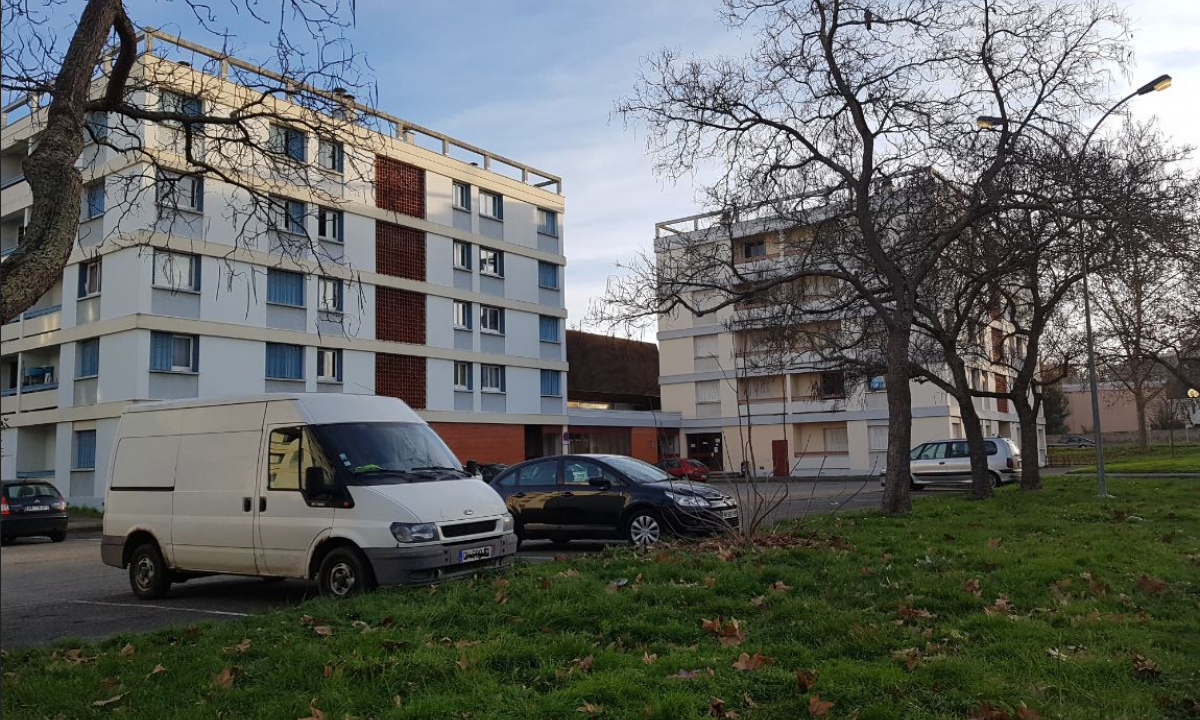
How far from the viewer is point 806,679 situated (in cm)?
523

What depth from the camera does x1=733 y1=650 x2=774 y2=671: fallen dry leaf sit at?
219 inches

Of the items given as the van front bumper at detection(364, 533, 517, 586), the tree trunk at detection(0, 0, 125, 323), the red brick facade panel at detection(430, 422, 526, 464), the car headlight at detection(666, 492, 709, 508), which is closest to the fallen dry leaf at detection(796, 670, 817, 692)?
the van front bumper at detection(364, 533, 517, 586)

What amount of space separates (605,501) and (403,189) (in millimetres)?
26556

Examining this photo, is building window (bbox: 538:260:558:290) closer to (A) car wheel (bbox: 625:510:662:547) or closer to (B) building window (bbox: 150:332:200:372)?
(B) building window (bbox: 150:332:200:372)

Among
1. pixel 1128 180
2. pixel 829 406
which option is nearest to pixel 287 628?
pixel 1128 180

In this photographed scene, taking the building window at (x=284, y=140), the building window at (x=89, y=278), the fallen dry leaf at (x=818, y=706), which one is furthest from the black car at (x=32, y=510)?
the fallen dry leaf at (x=818, y=706)

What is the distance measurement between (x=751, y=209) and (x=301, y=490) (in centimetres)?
1083

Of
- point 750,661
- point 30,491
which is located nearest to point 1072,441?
point 30,491

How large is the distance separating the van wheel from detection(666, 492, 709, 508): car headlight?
6703 millimetres

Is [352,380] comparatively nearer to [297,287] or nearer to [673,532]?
[297,287]

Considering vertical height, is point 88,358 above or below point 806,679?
above

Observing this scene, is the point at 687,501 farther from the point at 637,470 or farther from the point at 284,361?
the point at 284,361

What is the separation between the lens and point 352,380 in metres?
35.4

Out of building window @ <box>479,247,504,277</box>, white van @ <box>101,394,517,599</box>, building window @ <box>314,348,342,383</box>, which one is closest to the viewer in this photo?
white van @ <box>101,394,517,599</box>
